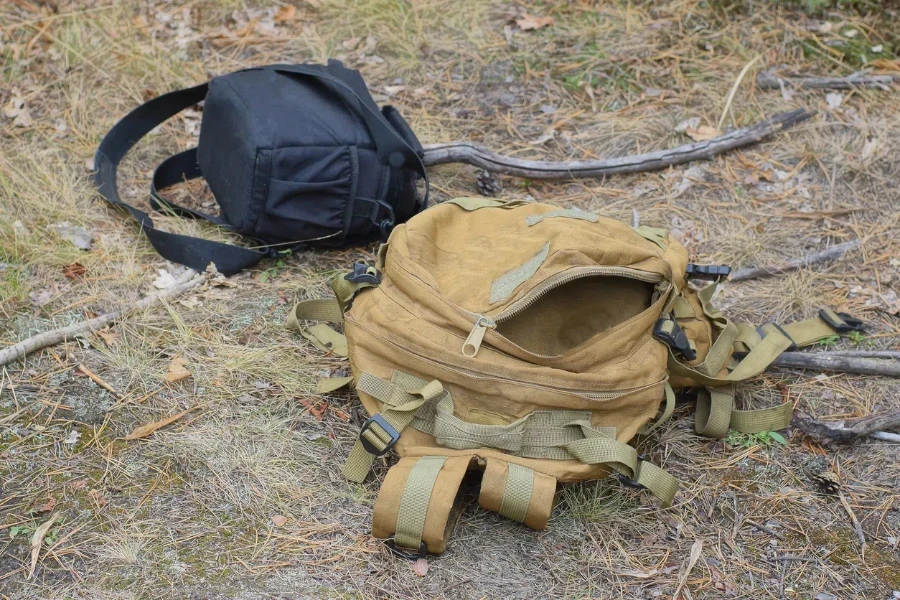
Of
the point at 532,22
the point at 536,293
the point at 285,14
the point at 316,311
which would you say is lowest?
the point at 316,311

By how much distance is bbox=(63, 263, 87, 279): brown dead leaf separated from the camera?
3.06m

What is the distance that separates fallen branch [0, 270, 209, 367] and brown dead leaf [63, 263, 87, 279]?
1.01ft

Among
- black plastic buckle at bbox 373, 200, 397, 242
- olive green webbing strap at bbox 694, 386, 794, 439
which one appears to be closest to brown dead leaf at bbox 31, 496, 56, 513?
black plastic buckle at bbox 373, 200, 397, 242

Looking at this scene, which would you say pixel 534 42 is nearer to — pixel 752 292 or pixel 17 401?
pixel 752 292

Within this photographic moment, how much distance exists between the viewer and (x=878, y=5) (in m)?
4.12

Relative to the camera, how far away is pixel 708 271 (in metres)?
2.78

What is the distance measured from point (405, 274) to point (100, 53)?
2.77 meters

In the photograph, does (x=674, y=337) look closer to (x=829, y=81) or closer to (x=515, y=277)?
(x=515, y=277)

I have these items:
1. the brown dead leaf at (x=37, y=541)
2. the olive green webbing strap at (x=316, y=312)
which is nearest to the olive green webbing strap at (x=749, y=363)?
the olive green webbing strap at (x=316, y=312)

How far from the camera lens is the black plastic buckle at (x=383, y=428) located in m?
2.25

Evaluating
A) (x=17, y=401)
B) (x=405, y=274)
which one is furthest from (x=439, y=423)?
(x=17, y=401)

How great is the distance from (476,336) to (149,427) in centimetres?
115

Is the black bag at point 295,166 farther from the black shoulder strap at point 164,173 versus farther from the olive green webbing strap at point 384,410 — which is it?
the olive green webbing strap at point 384,410

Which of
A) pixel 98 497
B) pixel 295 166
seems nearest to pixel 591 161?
pixel 295 166
